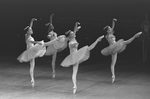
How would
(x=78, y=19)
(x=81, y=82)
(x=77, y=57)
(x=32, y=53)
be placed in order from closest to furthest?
(x=77, y=57) < (x=32, y=53) < (x=81, y=82) < (x=78, y=19)

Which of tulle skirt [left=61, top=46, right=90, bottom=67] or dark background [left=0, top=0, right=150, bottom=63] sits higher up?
dark background [left=0, top=0, right=150, bottom=63]

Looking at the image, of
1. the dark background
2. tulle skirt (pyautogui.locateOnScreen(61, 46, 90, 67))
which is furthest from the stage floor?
the dark background

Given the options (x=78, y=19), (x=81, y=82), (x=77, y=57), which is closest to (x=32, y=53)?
(x=77, y=57)

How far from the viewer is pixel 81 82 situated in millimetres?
12789

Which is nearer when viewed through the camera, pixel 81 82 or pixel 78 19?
pixel 81 82

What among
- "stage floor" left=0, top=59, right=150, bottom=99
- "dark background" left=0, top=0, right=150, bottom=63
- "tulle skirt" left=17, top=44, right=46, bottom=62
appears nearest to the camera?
"stage floor" left=0, top=59, right=150, bottom=99

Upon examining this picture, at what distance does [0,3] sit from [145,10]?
29.8ft

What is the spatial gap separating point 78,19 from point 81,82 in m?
9.91

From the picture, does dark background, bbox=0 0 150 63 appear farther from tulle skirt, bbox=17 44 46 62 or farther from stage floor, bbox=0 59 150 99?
tulle skirt, bbox=17 44 46 62

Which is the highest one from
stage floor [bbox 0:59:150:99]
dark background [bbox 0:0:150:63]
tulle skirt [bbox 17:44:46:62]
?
dark background [bbox 0:0:150:63]

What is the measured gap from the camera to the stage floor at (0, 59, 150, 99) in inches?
429

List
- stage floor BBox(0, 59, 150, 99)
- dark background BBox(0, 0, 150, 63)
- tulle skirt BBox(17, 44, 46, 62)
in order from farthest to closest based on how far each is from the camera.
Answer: dark background BBox(0, 0, 150, 63)
tulle skirt BBox(17, 44, 46, 62)
stage floor BBox(0, 59, 150, 99)

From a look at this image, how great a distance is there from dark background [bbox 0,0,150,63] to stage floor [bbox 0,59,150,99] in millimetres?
3205

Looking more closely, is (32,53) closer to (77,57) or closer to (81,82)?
(77,57)
